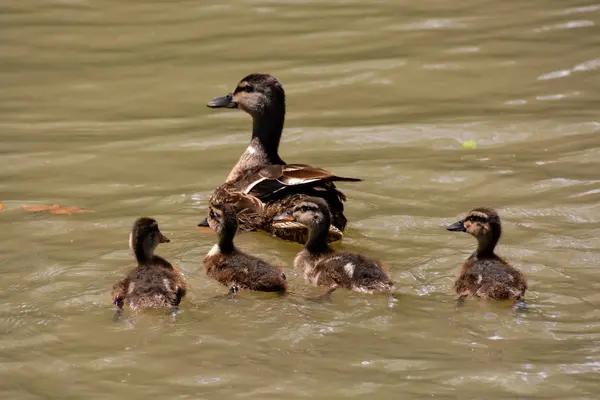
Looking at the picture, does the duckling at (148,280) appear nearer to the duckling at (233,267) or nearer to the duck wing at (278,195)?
the duckling at (233,267)

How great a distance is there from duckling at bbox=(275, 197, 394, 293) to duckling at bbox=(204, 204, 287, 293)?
27 cm

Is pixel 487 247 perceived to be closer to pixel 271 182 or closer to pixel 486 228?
pixel 486 228

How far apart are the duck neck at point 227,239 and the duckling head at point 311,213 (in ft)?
1.79

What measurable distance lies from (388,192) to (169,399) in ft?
11.8

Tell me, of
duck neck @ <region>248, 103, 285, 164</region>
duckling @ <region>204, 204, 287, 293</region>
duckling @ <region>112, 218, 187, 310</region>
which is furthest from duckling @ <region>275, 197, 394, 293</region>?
duck neck @ <region>248, 103, 285, 164</region>

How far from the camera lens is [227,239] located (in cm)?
694

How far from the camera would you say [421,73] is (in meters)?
11.0

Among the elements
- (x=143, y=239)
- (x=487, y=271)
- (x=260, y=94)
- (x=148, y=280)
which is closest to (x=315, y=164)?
(x=260, y=94)

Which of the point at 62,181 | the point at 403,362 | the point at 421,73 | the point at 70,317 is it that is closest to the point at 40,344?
the point at 70,317

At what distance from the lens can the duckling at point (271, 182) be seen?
7582 millimetres

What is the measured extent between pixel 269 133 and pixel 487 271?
2646 millimetres

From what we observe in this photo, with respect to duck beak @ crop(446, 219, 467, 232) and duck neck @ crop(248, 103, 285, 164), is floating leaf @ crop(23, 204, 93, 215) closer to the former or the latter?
duck neck @ crop(248, 103, 285, 164)

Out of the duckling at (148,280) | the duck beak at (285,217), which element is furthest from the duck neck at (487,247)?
the duckling at (148,280)

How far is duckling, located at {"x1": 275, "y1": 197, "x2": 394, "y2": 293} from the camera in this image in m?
6.55
